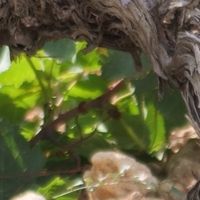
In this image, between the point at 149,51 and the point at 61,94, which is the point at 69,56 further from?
the point at 149,51

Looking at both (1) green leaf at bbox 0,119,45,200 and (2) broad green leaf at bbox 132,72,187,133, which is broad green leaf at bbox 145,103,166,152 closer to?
(2) broad green leaf at bbox 132,72,187,133

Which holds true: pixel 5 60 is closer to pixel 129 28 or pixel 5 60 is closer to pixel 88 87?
pixel 88 87

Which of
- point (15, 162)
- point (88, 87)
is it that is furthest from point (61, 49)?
point (15, 162)

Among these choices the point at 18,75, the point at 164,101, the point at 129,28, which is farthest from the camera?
the point at 18,75

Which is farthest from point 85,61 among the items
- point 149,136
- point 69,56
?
point 149,136

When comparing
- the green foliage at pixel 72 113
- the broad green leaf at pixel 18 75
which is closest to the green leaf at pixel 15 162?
the green foliage at pixel 72 113

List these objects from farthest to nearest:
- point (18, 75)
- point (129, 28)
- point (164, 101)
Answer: point (18, 75), point (164, 101), point (129, 28)

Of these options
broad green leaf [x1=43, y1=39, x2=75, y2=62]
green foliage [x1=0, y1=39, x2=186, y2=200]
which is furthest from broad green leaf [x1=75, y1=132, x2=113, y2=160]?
broad green leaf [x1=43, y1=39, x2=75, y2=62]
